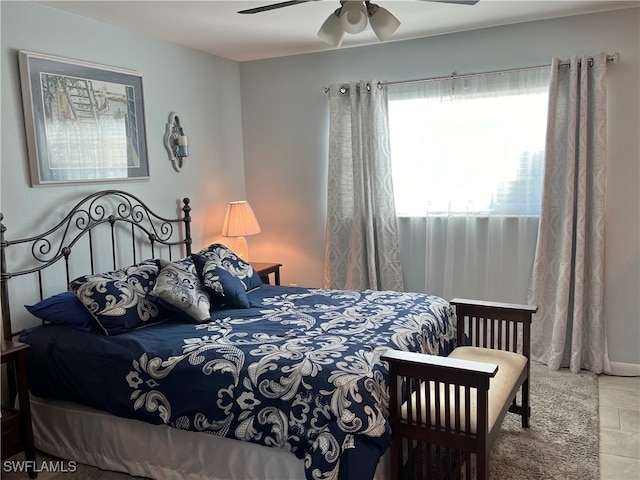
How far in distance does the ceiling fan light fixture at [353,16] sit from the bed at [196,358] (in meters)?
1.49

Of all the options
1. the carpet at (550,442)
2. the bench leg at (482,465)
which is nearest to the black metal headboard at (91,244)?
the carpet at (550,442)

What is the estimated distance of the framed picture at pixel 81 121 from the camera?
3.05 m

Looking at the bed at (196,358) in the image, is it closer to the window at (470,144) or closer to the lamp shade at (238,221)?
the lamp shade at (238,221)

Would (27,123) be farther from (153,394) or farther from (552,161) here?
(552,161)

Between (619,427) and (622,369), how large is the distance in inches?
35.0

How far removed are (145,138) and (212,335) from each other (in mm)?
1767

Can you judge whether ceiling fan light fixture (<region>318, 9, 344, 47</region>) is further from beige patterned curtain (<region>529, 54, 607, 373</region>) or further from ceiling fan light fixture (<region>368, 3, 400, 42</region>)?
beige patterned curtain (<region>529, 54, 607, 373</region>)

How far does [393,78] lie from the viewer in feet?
14.1

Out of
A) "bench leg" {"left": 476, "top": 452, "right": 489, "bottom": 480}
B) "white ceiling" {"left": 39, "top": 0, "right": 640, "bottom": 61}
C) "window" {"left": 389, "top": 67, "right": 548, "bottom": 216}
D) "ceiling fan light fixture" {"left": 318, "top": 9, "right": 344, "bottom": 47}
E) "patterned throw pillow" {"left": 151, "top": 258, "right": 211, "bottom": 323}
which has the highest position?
"white ceiling" {"left": 39, "top": 0, "right": 640, "bottom": 61}

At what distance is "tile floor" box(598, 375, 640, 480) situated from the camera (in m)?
2.59

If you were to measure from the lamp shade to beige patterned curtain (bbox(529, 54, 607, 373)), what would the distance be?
222 centimetres

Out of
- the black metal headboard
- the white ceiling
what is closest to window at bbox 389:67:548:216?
the white ceiling

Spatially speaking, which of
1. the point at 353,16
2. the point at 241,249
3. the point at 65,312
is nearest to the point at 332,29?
the point at 353,16

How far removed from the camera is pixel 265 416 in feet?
7.38
